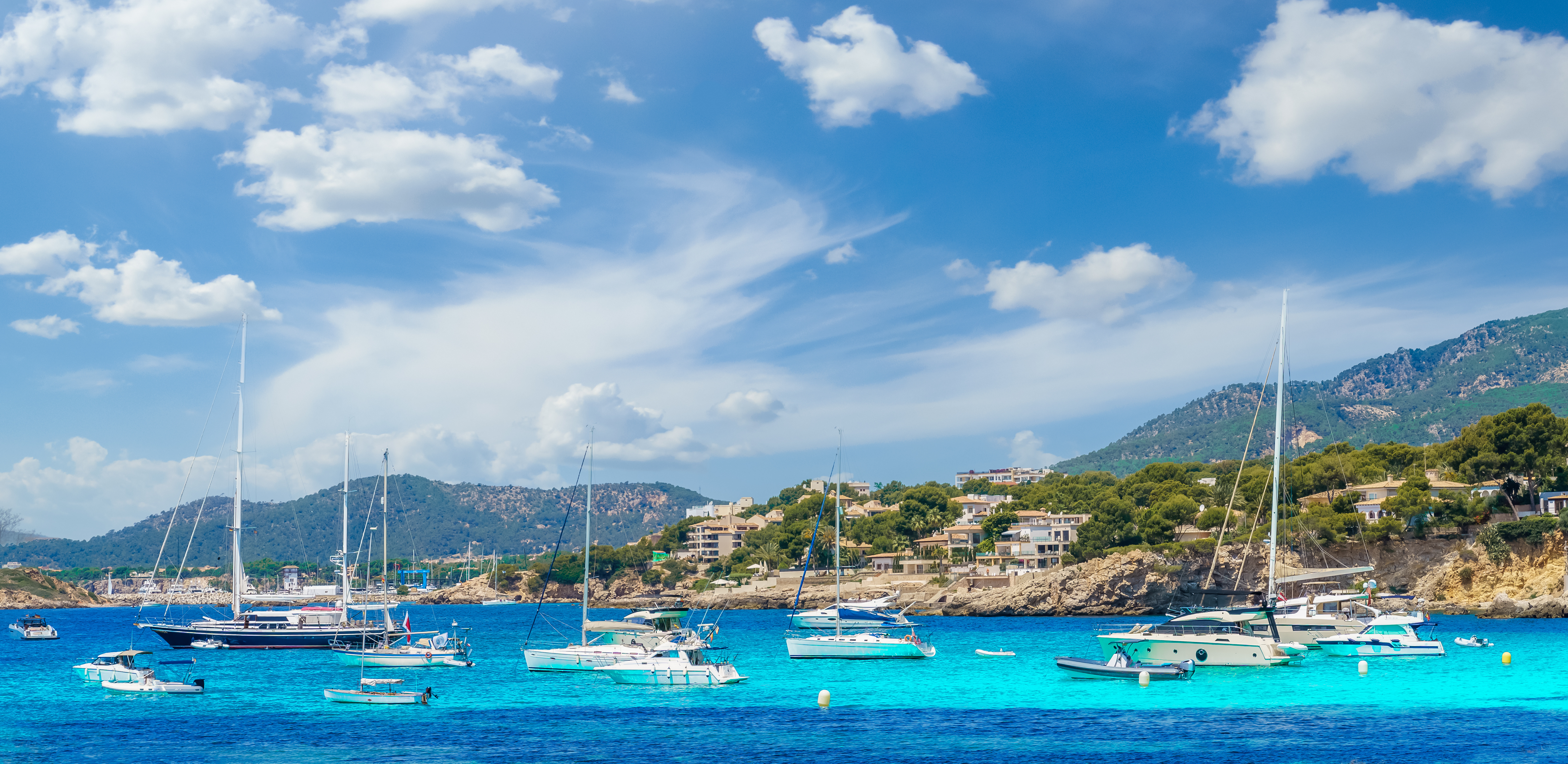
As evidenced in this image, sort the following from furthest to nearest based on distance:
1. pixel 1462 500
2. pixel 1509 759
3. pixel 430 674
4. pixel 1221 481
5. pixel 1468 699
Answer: pixel 1221 481, pixel 1462 500, pixel 430 674, pixel 1468 699, pixel 1509 759

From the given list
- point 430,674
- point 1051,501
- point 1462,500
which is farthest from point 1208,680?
point 1051,501

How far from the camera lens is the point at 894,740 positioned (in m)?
32.4

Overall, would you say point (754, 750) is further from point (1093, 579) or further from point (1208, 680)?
point (1093, 579)

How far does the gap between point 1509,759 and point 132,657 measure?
47.9 m

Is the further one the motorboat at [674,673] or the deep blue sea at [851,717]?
the motorboat at [674,673]

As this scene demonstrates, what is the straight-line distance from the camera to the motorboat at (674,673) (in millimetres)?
45844

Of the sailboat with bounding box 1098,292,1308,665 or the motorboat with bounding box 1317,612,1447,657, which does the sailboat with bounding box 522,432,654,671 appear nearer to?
the sailboat with bounding box 1098,292,1308,665

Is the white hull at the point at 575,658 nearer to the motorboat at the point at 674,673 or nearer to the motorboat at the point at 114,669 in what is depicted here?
the motorboat at the point at 674,673

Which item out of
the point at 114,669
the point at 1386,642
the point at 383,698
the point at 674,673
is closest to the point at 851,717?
the point at 674,673

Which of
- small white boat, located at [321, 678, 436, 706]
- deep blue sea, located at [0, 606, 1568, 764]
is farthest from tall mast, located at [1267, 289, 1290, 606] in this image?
small white boat, located at [321, 678, 436, 706]

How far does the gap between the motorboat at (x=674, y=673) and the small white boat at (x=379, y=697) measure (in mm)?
7883

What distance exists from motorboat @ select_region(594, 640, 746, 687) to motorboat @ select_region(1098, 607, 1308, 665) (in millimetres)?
16444

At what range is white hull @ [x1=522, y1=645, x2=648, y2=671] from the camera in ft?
168

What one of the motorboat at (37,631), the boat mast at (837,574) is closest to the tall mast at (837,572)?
the boat mast at (837,574)
